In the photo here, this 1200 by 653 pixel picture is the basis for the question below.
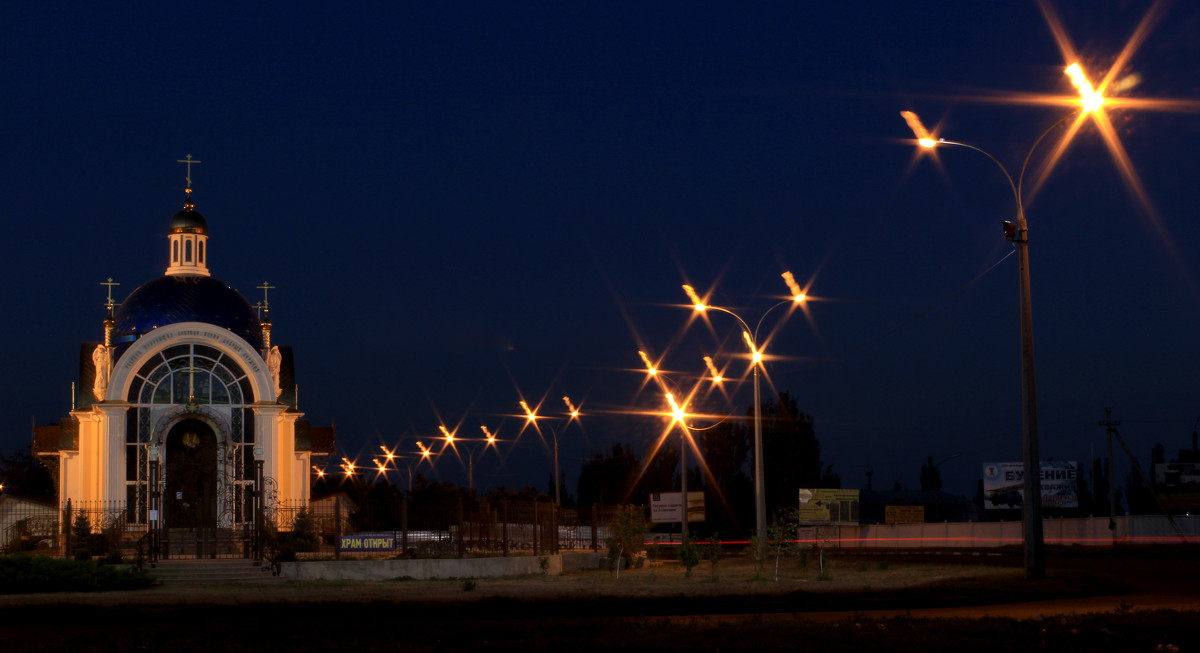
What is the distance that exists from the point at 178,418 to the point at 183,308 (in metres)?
4.80

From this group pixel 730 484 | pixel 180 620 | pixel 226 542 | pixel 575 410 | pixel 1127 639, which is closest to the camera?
pixel 1127 639

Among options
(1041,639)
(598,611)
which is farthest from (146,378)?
(1041,639)

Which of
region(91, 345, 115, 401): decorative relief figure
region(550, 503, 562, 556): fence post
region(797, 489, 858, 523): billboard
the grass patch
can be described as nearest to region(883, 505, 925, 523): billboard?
region(797, 489, 858, 523): billboard

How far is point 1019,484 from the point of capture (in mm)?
83875

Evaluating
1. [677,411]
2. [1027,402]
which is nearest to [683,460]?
[677,411]

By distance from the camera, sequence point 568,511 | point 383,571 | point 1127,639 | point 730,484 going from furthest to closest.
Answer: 1. point 730,484
2. point 568,511
3. point 383,571
4. point 1127,639

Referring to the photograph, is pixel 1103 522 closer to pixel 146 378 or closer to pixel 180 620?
pixel 146 378

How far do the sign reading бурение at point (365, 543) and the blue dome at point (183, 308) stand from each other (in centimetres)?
2048

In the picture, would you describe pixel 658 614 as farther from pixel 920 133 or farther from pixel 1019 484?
pixel 1019 484

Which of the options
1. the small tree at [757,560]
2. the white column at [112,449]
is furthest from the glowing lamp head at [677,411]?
the white column at [112,449]

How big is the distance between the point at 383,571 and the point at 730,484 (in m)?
45.1

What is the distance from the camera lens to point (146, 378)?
49719 millimetres

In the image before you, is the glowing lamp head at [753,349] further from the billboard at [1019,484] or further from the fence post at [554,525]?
the billboard at [1019,484]

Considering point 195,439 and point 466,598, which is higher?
point 195,439
